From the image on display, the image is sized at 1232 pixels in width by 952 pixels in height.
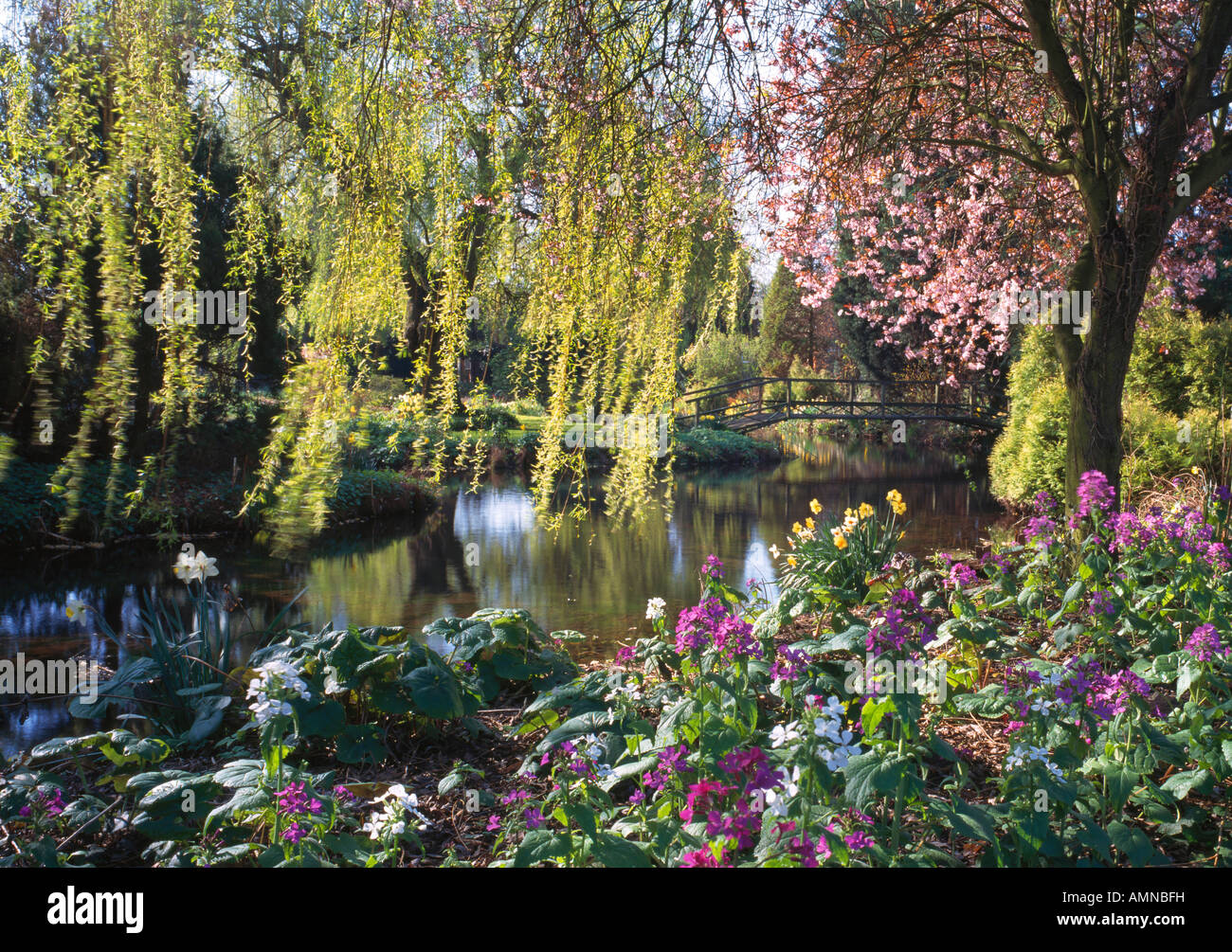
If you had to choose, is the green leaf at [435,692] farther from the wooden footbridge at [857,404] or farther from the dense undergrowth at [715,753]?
the wooden footbridge at [857,404]

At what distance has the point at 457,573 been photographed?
26.9 ft

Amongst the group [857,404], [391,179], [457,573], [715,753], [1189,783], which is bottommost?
[457,573]

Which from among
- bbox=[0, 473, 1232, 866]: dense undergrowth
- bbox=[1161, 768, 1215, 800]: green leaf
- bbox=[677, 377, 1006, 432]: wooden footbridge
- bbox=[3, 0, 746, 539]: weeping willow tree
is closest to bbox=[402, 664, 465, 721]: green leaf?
bbox=[0, 473, 1232, 866]: dense undergrowth

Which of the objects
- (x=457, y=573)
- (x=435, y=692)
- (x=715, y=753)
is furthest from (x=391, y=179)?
(x=457, y=573)

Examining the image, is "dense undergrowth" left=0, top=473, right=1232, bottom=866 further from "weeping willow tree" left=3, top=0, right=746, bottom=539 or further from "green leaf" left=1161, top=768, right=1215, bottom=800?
"weeping willow tree" left=3, top=0, right=746, bottom=539

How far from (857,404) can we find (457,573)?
11.6 meters

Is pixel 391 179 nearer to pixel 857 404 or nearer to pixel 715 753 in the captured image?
pixel 715 753

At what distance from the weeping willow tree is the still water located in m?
1.81

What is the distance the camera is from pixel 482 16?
2.88 meters

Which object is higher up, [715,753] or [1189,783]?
[715,753]

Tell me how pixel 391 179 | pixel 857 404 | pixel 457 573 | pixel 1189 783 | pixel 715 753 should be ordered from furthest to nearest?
1. pixel 857 404
2. pixel 457 573
3. pixel 391 179
4. pixel 1189 783
5. pixel 715 753

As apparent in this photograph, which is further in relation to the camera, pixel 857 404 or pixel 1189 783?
pixel 857 404

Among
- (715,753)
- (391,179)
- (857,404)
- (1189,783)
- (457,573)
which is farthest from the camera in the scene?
(857,404)
